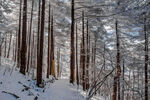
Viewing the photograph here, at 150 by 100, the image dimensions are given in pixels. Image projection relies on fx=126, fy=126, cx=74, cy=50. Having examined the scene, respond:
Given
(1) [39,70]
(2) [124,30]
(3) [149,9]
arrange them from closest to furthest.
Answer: (3) [149,9], (1) [39,70], (2) [124,30]

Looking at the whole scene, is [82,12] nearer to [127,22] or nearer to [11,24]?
[127,22]

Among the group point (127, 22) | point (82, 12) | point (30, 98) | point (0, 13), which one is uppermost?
point (82, 12)

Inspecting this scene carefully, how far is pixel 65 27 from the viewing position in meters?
18.3

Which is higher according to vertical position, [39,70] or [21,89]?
[39,70]

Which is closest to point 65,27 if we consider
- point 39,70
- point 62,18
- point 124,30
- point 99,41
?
point 62,18

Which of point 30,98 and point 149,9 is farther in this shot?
point 30,98

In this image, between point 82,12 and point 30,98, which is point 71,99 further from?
point 82,12

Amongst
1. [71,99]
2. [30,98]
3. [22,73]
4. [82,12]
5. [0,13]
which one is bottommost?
[71,99]

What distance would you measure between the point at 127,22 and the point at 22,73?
33.3 feet

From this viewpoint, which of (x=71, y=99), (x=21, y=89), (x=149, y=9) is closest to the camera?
(x=149, y=9)

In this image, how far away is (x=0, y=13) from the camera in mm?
11609

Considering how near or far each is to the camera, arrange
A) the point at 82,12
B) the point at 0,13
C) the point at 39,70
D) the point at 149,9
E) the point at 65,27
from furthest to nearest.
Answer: the point at 65,27 → the point at 82,12 → the point at 0,13 → the point at 39,70 → the point at 149,9

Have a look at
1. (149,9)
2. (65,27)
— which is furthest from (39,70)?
(65,27)

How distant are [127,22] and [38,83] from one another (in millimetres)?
9423
